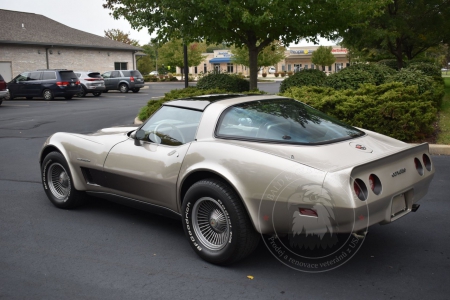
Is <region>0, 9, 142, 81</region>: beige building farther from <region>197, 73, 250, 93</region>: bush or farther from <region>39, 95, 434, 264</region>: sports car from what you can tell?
<region>39, 95, 434, 264</region>: sports car

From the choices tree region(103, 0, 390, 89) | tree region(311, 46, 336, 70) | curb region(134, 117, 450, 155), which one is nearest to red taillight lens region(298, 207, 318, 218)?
curb region(134, 117, 450, 155)

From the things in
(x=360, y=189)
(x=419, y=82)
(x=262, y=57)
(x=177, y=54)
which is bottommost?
(x=360, y=189)

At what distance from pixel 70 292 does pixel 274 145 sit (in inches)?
80.5

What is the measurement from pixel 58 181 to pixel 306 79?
934 centimetres

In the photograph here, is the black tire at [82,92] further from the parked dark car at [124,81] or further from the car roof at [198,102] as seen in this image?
the car roof at [198,102]

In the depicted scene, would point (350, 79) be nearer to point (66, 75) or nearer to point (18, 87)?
point (66, 75)

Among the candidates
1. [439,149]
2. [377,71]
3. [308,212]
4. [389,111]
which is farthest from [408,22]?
[308,212]

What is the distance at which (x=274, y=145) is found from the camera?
167 inches

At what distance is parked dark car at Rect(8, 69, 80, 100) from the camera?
2670cm

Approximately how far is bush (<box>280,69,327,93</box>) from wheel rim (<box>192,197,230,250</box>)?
10103 mm

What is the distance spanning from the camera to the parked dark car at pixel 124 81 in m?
33.6

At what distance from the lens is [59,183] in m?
6.14

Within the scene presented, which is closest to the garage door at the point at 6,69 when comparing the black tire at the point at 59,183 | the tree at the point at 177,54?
the tree at the point at 177,54

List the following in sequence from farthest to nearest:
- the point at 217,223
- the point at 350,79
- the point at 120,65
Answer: the point at 120,65 → the point at 350,79 → the point at 217,223
